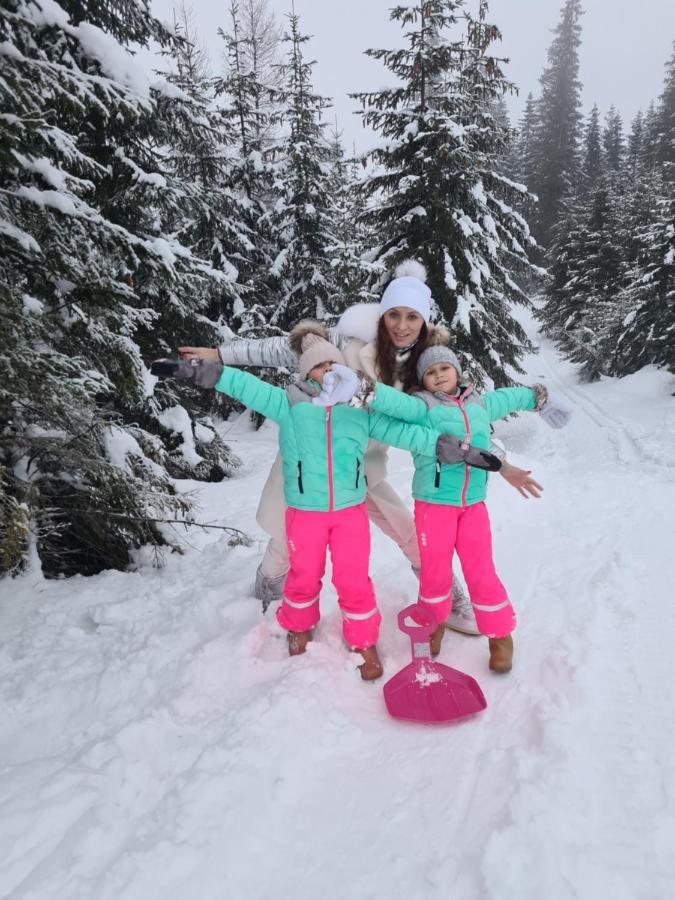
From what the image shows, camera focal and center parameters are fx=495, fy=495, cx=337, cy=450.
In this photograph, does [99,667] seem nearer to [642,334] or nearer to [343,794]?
[343,794]

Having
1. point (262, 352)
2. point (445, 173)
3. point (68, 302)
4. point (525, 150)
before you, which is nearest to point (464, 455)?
point (262, 352)

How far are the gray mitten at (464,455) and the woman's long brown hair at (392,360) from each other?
2.04ft

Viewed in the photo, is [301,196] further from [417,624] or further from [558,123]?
[558,123]

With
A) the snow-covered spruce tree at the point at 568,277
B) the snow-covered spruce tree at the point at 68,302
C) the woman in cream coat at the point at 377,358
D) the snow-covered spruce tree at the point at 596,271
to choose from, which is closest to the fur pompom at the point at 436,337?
the woman in cream coat at the point at 377,358

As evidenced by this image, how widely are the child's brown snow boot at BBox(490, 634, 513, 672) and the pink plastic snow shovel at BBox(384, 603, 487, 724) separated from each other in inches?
15.2

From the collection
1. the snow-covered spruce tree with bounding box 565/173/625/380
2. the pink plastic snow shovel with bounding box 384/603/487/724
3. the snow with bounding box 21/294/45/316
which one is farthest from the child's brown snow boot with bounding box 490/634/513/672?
the snow-covered spruce tree with bounding box 565/173/625/380

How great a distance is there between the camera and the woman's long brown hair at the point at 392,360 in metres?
3.40

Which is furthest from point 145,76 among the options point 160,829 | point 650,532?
point 650,532

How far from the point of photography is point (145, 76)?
4.57m

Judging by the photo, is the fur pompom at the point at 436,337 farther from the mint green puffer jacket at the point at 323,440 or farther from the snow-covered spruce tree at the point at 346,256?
the snow-covered spruce tree at the point at 346,256

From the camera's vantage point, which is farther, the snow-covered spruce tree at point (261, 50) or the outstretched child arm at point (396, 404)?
the snow-covered spruce tree at point (261, 50)

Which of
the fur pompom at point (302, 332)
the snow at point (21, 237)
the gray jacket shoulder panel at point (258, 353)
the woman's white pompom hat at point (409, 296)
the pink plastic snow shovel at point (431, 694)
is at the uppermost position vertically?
the snow at point (21, 237)

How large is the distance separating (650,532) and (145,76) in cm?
691

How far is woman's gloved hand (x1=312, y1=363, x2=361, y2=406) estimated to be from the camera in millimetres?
2832
